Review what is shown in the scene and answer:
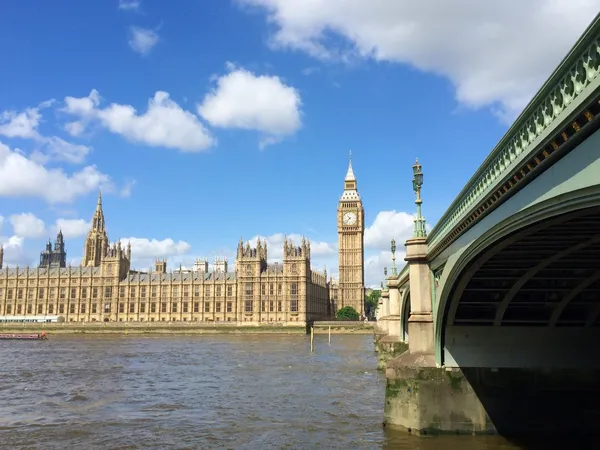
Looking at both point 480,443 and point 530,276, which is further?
point 480,443

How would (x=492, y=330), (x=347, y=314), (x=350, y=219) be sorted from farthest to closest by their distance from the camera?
1. (x=350, y=219)
2. (x=347, y=314)
3. (x=492, y=330)

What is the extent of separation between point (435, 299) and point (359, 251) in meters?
120

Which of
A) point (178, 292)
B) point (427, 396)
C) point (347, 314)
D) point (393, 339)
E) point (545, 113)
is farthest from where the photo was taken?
point (347, 314)

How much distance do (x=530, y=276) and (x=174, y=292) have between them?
10800 cm

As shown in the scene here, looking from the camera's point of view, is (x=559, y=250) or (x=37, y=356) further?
Result: (x=37, y=356)

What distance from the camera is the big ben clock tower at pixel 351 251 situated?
133375 millimetres

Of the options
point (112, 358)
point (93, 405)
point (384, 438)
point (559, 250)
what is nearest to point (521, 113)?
point (559, 250)

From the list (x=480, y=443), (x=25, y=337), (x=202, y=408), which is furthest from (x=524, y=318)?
(x=25, y=337)

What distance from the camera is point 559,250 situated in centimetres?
1278

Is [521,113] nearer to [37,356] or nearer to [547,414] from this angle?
[547,414]

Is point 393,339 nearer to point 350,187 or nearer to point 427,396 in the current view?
point 427,396

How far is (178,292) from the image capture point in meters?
117

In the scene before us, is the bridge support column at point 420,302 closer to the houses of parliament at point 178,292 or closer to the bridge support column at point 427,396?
the bridge support column at point 427,396

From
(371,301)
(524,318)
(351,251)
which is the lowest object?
(524,318)
